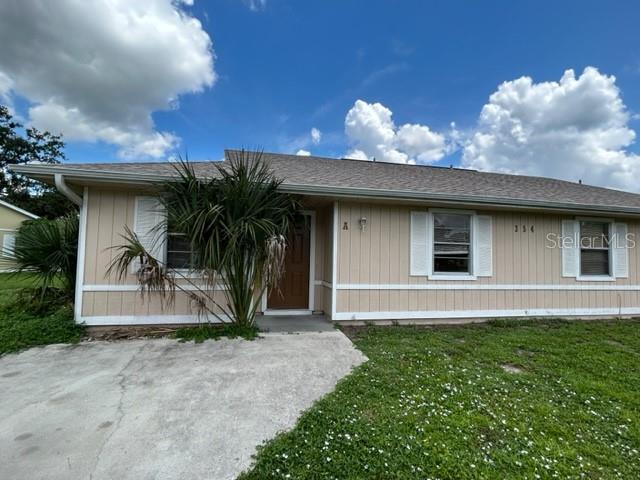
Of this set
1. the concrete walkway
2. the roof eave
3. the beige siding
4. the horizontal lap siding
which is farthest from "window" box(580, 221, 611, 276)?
the beige siding

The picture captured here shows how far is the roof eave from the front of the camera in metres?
4.35

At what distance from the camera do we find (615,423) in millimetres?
2492

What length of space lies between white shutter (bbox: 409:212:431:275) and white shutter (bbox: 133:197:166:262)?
439cm

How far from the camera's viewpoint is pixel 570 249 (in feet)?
21.1

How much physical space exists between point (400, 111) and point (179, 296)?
11.2 m

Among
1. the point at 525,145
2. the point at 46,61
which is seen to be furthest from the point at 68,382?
the point at 525,145

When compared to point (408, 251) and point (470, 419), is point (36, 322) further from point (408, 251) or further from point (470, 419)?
point (408, 251)

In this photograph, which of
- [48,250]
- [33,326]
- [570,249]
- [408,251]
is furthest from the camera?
[570,249]

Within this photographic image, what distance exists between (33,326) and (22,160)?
3228cm

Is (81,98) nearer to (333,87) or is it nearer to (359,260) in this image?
(333,87)

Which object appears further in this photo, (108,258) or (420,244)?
(420,244)

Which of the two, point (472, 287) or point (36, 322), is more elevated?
point (472, 287)

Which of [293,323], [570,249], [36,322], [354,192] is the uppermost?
[354,192]

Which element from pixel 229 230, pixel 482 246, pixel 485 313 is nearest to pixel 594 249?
pixel 482 246
